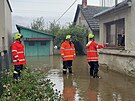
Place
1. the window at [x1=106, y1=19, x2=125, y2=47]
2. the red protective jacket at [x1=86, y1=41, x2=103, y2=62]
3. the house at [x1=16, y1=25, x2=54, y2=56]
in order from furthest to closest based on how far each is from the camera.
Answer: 1. the house at [x1=16, y1=25, x2=54, y2=56]
2. the window at [x1=106, y1=19, x2=125, y2=47]
3. the red protective jacket at [x1=86, y1=41, x2=103, y2=62]

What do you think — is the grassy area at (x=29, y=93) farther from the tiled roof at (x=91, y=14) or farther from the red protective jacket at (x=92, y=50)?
the tiled roof at (x=91, y=14)

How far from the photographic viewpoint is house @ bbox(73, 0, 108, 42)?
28.1 metres

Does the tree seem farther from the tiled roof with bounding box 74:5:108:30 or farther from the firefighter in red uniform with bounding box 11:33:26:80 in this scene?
the firefighter in red uniform with bounding box 11:33:26:80

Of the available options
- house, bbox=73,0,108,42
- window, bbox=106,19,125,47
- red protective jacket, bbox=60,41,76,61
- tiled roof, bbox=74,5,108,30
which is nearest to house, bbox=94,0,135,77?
window, bbox=106,19,125,47

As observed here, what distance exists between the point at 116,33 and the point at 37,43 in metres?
19.7

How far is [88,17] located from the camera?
99.8 ft

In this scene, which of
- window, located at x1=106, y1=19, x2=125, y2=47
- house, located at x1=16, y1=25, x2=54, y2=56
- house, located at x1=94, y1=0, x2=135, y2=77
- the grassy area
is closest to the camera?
the grassy area

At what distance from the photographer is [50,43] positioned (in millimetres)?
32938

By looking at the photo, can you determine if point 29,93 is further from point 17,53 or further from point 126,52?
point 126,52

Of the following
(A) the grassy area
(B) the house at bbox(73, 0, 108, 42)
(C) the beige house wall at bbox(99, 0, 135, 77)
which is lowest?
(A) the grassy area

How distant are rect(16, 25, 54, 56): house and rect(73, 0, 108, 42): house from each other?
15.2ft

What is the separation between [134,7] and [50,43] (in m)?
22.0

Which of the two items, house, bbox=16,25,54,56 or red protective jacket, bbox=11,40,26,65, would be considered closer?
red protective jacket, bbox=11,40,26,65

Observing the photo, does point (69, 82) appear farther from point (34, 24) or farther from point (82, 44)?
point (34, 24)
